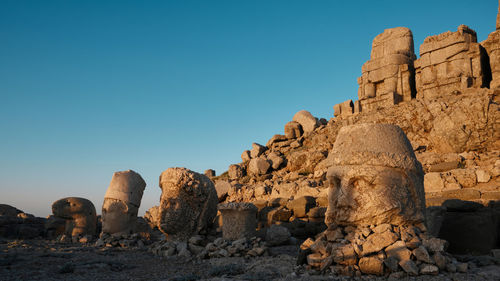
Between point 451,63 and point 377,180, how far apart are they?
17.9 metres

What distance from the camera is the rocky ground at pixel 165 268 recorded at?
15.4ft

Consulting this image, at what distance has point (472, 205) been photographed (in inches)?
247

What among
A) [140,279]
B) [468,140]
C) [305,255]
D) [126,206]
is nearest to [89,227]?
[126,206]

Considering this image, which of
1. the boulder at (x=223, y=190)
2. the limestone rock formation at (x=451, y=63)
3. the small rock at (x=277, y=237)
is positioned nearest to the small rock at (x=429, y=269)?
the small rock at (x=277, y=237)

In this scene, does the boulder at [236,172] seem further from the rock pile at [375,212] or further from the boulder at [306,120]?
the rock pile at [375,212]

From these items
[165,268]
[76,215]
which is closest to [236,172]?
[76,215]

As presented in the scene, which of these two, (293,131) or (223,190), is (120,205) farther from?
(293,131)

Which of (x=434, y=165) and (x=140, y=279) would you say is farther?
(x=434, y=165)

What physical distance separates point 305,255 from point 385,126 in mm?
2360

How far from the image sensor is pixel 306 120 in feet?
78.2

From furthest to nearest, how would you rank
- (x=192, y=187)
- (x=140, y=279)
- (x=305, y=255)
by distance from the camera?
(x=192, y=187), (x=140, y=279), (x=305, y=255)

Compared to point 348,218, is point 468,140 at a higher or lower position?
higher

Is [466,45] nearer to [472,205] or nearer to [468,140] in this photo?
[468,140]

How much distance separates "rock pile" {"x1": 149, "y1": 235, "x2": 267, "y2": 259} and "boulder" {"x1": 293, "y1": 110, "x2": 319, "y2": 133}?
16.1 meters
